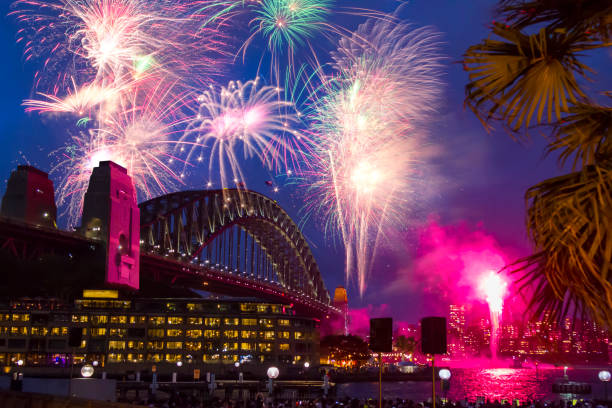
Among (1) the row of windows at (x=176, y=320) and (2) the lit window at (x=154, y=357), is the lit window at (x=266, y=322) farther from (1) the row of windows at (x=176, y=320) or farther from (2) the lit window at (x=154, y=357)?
(2) the lit window at (x=154, y=357)

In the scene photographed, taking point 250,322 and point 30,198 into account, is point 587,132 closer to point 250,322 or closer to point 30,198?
point 250,322

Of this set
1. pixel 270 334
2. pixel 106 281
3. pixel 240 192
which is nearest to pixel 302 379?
pixel 270 334

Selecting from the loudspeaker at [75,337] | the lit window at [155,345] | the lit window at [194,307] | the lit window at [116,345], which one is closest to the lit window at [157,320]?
the lit window at [155,345]

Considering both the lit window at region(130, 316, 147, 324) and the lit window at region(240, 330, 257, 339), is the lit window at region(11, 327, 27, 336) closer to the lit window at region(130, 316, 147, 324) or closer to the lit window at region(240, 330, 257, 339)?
the lit window at region(130, 316, 147, 324)

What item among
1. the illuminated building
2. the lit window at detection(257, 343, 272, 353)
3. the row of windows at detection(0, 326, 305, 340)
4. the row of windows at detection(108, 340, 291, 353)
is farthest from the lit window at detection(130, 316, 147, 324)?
the lit window at detection(257, 343, 272, 353)

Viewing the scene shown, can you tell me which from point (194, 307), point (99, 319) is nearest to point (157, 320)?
point (194, 307)

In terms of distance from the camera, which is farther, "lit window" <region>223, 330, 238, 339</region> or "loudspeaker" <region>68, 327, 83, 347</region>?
"lit window" <region>223, 330, 238, 339</region>
